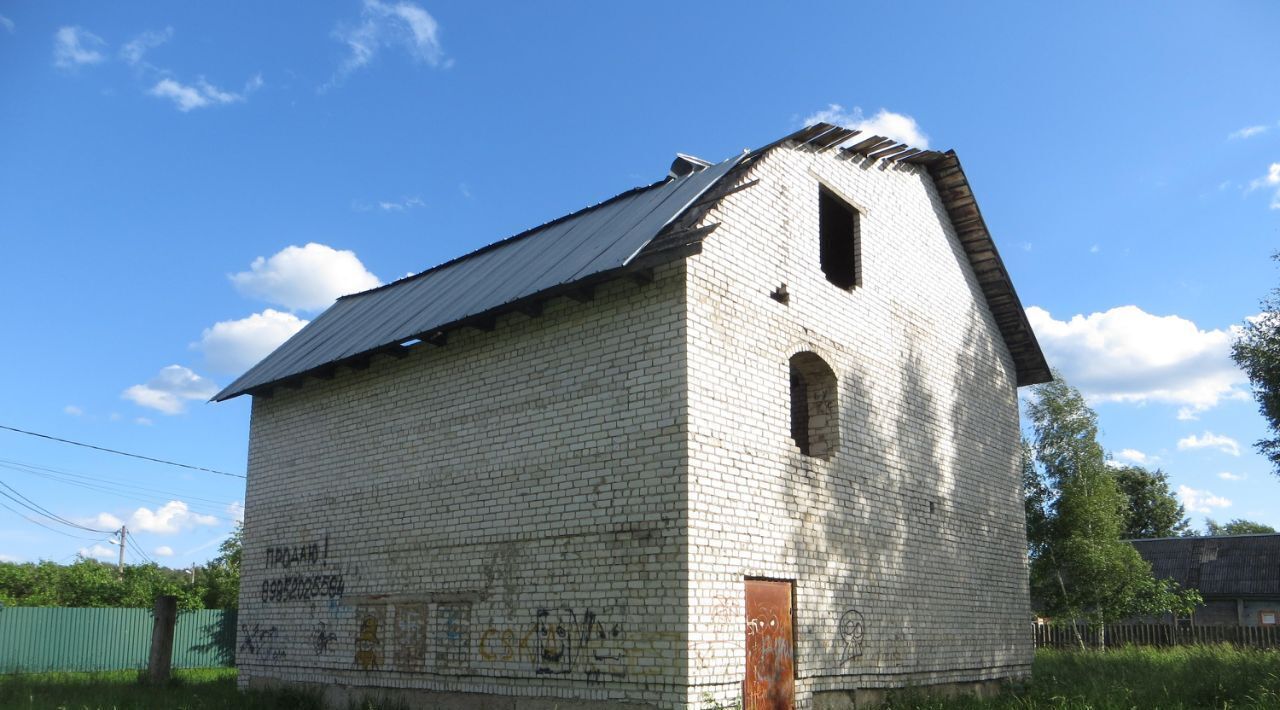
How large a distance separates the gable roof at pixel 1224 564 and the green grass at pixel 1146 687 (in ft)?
60.9

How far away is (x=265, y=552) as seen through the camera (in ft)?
44.1

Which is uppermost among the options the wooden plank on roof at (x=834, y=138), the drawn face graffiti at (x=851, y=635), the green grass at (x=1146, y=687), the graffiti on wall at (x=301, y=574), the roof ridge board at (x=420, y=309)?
the wooden plank on roof at (x=834, y=138)

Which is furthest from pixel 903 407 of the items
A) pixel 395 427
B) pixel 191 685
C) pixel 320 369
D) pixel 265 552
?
pixel 191 685

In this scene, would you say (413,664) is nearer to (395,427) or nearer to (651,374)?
(395,427)

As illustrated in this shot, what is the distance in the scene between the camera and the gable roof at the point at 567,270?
32.6 ft

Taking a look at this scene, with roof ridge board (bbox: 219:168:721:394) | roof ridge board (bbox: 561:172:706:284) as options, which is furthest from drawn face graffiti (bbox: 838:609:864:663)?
roof ridge board (bbox: 219:168:721:394)

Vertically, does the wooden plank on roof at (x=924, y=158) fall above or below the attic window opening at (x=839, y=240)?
above

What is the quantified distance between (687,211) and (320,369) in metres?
5.87

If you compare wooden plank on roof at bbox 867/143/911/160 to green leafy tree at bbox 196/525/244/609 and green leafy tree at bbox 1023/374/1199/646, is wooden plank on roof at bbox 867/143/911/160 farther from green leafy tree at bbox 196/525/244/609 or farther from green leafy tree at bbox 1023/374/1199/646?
green leafy tree at bbox 196/525/244/609

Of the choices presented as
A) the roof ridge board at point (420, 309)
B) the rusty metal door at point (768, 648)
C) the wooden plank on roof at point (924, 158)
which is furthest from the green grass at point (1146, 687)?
the wooden plank on roof at point (924, 158)

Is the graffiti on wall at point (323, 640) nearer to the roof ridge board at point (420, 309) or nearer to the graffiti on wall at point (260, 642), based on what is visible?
the graffiti on wall at point (260, 642)

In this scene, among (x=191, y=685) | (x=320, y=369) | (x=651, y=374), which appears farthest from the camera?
(x=191, y=685)

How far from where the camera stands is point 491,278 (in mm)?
12320

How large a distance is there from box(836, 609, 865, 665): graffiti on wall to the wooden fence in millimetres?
14356
